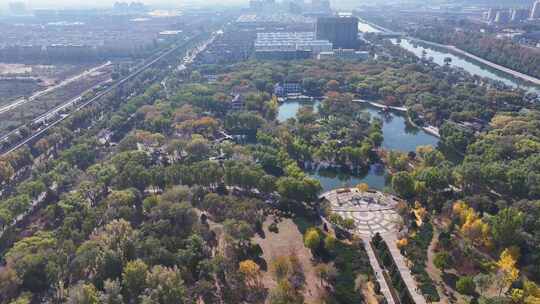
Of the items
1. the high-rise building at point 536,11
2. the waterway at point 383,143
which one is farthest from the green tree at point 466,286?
the high-rise building at point 536,11

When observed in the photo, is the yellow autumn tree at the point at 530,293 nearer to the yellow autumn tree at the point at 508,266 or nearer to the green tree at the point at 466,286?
the yellow autumn tree at the point at 508,266

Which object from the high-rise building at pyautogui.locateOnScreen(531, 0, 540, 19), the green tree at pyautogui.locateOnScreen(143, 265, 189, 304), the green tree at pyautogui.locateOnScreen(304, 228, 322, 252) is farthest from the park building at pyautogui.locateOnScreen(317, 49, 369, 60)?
the high-rise building at pyautogui.locateOnScreen(531, 0, 540, 19)

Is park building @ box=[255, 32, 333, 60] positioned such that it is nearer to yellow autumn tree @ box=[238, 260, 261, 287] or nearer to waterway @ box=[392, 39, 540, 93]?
waterway @ box=[392, 39, 540, 93]

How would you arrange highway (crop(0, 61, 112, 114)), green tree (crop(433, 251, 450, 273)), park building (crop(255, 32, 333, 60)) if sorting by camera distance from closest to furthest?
green tree (crop(433, 251, 450, 273)), highway (crop(0, 61, 112, 114)), park building (crop(255, 32, 333, 60))

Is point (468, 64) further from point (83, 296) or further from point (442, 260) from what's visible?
point (83, 296)

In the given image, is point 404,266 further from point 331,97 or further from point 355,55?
point 355,55

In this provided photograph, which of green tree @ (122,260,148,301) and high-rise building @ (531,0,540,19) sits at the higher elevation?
high-rise building @ (531,0,540,19)

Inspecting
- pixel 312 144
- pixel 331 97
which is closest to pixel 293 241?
Answer: pixel 312 144
